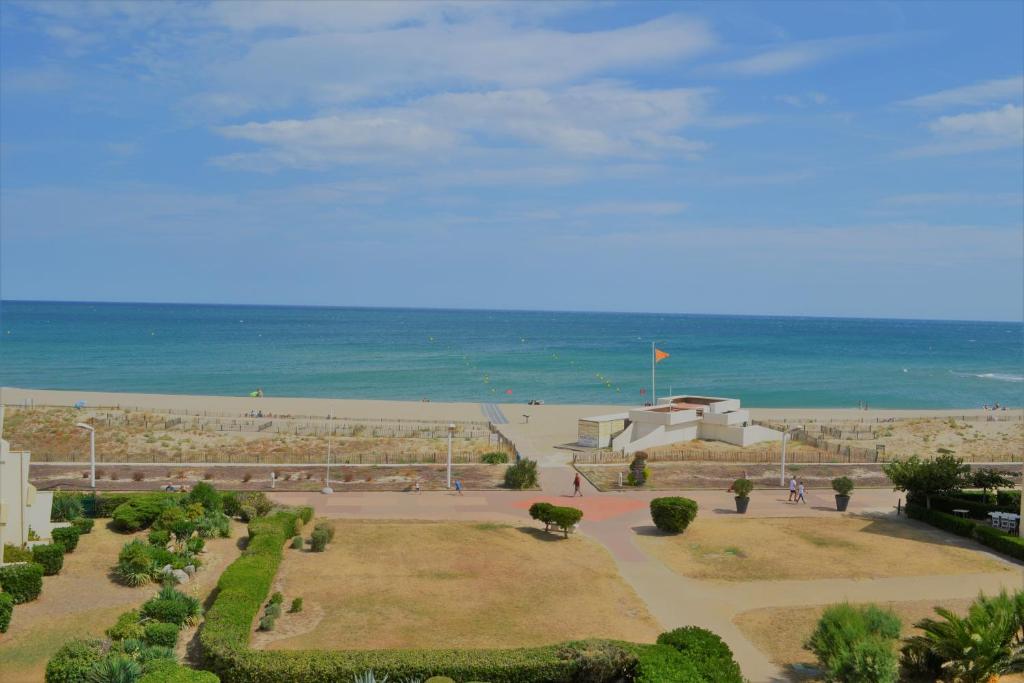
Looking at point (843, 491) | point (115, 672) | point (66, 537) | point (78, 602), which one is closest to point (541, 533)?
point (843, 491)

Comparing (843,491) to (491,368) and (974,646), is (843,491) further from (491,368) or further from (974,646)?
(491,368)

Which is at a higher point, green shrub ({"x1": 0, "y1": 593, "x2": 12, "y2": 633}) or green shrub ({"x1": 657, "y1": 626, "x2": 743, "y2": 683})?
green shrub ({"x1": 657, "y1": 626, "x2": 743, "y2": 683})

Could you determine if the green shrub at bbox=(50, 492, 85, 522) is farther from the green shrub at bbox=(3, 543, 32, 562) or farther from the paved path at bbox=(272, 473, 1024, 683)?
the paved path at bbox=(272, 473, 1024, 683)

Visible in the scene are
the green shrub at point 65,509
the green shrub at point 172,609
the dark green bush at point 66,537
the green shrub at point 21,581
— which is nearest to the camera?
the green shrub at point 172,609

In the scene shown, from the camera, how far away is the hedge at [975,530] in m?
24.8

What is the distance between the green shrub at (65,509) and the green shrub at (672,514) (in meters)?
18.4

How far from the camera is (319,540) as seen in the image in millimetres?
23781

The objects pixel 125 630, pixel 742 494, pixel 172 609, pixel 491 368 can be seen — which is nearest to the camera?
pixel 125 630

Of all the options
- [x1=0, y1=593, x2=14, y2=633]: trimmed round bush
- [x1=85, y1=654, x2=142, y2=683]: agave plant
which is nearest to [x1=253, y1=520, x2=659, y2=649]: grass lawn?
[x1=85, y1=654, x2=142, y2=683]: agave plant

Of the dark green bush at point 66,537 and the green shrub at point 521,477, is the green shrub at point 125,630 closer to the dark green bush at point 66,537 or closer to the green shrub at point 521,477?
the dark green bush at point 66,537

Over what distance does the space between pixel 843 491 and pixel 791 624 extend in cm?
1340

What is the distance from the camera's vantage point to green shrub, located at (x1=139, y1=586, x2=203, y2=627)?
17.5 m

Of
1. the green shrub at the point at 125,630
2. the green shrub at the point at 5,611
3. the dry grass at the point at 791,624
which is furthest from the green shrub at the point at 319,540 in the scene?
the dry grass at the point at 791,624

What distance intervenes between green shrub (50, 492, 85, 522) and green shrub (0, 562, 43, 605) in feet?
19.7
